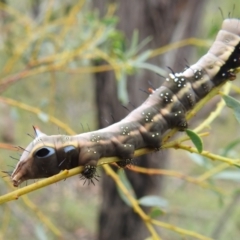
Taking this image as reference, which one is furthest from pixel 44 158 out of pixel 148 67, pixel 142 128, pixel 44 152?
pixel 148 67

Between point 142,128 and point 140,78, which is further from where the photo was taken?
point 140,78

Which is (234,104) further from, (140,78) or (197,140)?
(140,78)

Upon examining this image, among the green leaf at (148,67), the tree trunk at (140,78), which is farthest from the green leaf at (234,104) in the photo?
the tree trunk at (140,78)

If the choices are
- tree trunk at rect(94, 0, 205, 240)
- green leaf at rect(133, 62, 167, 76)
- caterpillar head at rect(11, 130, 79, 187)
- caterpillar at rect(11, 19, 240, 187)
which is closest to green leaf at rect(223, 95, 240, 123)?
caterpillar at rect(11, 19, 240, 187)

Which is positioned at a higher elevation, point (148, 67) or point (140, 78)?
point (140, 78)

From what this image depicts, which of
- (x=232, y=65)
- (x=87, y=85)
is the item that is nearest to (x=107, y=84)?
(x=232, y=65)

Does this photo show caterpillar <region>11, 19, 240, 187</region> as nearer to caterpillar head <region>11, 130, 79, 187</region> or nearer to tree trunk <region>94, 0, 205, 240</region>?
caterpillar head <region>11, 130, 79, 187</region>
